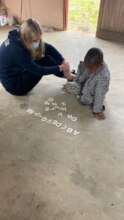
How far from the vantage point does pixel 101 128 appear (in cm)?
207

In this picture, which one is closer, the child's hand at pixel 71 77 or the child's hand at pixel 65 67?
the child's hand at pixel 65 67

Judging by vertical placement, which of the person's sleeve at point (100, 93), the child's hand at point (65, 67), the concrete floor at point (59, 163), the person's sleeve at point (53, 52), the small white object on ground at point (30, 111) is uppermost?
the person's sleeve at point (53, 52)

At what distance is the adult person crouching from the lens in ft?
6.69

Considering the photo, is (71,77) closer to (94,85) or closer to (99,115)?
(94,85)

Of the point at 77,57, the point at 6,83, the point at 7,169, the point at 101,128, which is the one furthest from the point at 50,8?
the point at 7,169

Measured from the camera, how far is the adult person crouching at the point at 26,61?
6.69ft

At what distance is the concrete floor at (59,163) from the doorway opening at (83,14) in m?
1.44

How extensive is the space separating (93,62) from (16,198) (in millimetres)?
1067

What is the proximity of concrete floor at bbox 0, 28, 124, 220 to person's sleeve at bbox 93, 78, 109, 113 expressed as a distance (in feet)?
0.28

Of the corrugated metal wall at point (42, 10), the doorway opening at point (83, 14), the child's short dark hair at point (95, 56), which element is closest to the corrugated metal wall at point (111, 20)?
the doorway opening at point (83, 14)

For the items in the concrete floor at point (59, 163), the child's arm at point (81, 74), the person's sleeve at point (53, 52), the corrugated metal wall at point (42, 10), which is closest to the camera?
the concrete floor at point (59, 163)

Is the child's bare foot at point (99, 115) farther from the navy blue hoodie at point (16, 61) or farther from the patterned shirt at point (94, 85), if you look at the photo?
the navy blue hoodie at point (16, 61)

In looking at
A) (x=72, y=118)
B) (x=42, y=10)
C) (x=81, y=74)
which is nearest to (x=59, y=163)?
(x=72, y=118)

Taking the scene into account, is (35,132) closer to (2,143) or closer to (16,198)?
(2,143)
